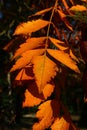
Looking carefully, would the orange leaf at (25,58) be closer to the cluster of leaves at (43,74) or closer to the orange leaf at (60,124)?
the cluster of leaves at (43,74)

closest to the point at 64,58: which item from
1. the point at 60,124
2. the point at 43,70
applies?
the point at 43,70

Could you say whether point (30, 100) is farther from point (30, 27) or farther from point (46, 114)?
point (30, 27)

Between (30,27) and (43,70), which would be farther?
(30,27)

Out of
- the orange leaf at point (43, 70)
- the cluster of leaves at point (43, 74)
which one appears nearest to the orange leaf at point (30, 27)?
the cluster of leaves at point (43, 74)

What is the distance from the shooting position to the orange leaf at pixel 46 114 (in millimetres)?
963

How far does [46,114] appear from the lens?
973mm

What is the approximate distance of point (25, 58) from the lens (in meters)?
0.97

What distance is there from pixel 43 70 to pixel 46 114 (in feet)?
0.40

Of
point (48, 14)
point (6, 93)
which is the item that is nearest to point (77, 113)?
point (6, 93)

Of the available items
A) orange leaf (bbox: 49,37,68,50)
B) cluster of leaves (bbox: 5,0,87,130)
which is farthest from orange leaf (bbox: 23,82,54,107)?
orange leaf (bbox: 49,37,68,50)

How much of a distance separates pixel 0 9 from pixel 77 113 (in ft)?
63.8

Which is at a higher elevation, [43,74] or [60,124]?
[43,74]

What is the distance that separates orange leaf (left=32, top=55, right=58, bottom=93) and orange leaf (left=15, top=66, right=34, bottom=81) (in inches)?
1.4

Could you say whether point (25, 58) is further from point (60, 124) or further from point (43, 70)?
point (60, 124)
